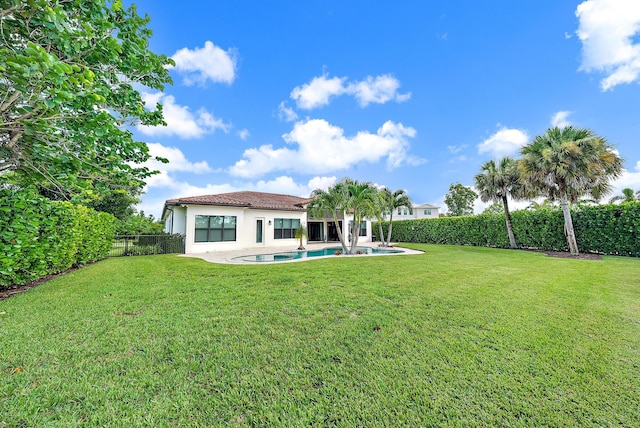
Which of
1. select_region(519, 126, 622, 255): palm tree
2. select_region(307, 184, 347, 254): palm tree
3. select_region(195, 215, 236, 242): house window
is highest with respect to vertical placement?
select_region(519, 126, 622, 255): palm tree

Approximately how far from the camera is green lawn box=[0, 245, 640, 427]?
2.24 m

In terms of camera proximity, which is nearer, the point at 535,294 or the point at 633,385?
the point at 633,385

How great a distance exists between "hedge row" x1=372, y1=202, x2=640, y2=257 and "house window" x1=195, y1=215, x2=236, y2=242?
18.8 meters

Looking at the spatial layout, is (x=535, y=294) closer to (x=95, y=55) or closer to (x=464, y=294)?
(x=464, y=294)

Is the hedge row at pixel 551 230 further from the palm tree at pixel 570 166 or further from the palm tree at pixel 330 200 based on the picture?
the palm tree at pixel 330 200

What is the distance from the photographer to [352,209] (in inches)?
591

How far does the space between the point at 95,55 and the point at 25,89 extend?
1.77m

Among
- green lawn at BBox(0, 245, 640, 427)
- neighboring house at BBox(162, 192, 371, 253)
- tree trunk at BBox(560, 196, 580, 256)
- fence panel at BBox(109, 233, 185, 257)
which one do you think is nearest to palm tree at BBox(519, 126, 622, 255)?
tree trunk at BBox(560, 196, 580, 256)

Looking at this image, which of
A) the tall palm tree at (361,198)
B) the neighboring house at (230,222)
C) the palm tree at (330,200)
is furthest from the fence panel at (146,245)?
the tall palm tree at (361,198)

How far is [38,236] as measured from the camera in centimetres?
664

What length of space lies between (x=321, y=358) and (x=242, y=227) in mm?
17528

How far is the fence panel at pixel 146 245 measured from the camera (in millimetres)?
14922

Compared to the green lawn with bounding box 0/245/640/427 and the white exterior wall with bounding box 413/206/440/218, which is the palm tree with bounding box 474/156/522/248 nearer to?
the green lawn with bounding box 0/245/640/427

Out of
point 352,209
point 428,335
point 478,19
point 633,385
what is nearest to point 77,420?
point 428,335
